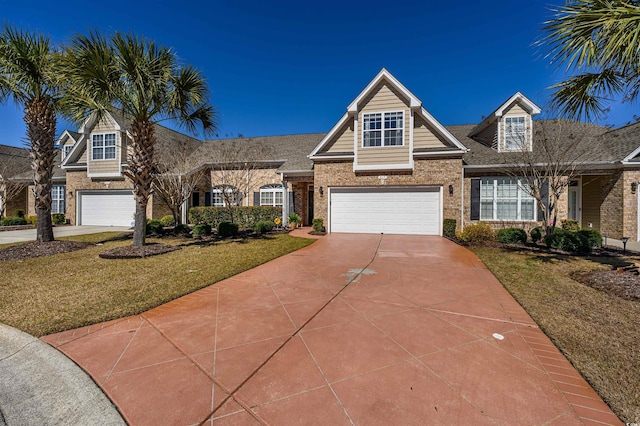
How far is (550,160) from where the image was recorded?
10.1 meters

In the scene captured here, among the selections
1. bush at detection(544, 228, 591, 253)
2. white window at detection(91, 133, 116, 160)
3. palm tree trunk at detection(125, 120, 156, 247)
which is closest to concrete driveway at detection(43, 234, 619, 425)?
palm tree trunk at detection(125, 120, 156, 247)

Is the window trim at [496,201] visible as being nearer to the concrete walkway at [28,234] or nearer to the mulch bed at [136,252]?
the mulch bed at [136,252]

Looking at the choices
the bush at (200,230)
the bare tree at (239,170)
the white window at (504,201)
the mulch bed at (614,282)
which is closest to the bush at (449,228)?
the white window at (504,201)

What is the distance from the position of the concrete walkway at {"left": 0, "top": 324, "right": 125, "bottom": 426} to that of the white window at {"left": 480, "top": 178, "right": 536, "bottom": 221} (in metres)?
15.8

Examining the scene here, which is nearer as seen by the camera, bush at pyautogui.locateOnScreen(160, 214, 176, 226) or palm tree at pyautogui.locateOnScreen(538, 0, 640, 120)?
palm tree at pyautogui.locateOnScreen(538, 0, 640, 120)

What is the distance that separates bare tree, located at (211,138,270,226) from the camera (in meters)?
17.6

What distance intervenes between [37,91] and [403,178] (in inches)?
609

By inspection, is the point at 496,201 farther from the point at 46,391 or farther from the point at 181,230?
the point at 46,391

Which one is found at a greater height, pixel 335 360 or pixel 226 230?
pixel 226 230

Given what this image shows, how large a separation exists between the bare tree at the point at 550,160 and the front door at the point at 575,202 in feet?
7.39

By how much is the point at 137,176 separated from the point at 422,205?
12.5 m

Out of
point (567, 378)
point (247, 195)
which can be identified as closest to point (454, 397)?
point (567, 378)

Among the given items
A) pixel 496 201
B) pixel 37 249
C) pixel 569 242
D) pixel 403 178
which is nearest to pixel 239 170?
pixel 37 249

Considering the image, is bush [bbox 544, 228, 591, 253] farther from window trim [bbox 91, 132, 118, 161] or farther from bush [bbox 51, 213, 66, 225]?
bush [bbox 51, 213, 66, 225]
